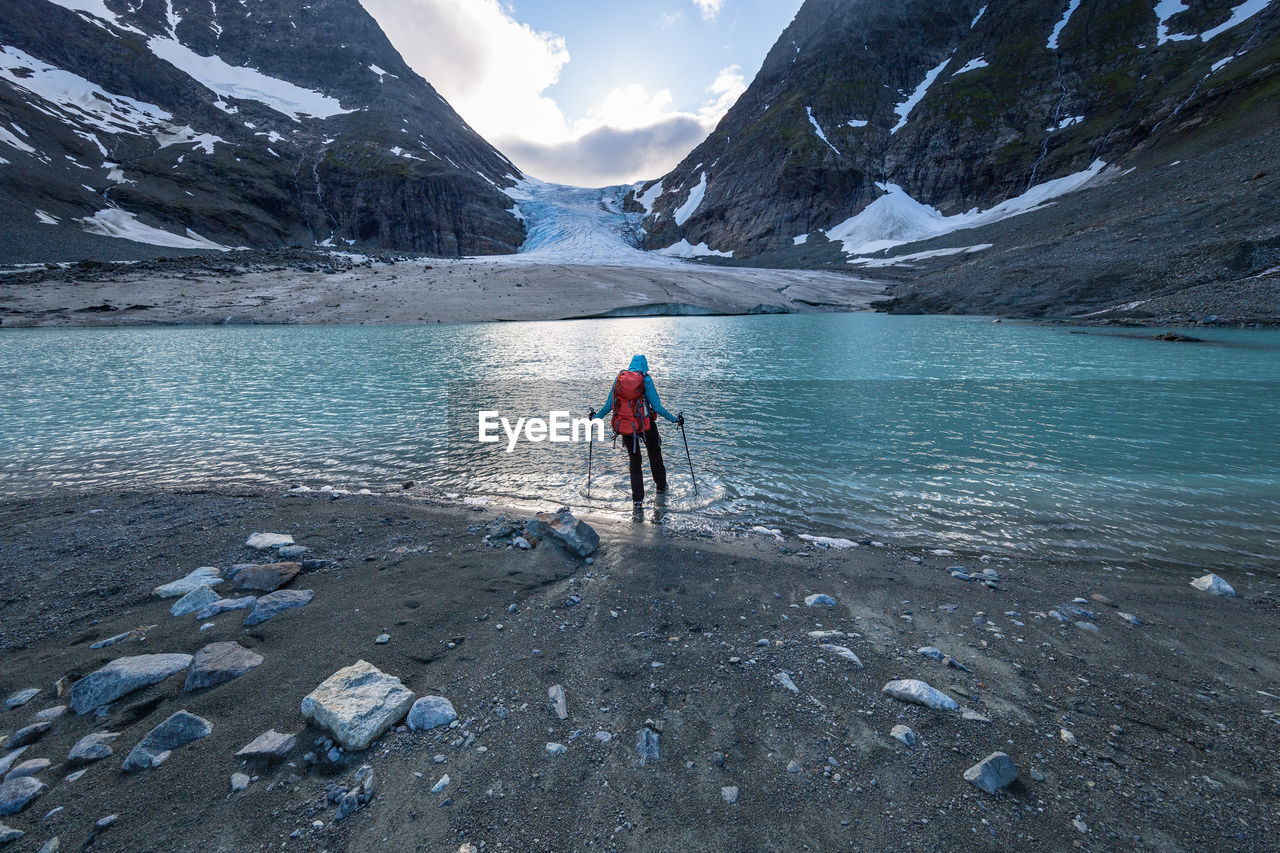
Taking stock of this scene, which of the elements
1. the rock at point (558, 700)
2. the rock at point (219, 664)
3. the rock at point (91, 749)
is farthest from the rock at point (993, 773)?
the rock at point (91, 749)

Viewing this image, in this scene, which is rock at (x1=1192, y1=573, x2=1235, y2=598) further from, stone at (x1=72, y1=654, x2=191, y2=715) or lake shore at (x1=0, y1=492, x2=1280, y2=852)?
stone at (x1=72, y1=654, x2=191, y2=715)

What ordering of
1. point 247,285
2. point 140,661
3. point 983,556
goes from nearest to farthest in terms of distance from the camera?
point 140,661 < point 983,556 < point 247,285

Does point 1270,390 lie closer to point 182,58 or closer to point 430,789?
point 430,789

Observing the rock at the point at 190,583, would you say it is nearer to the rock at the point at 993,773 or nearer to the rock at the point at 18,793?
the rock at the point at 18,793

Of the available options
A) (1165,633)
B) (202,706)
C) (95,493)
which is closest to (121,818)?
(202,706)

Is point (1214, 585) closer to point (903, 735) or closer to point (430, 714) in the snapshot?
point (903, 735)

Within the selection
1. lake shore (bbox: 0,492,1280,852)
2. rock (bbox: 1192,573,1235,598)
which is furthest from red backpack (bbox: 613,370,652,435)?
rock (bbox: 1192,573,1235,598)

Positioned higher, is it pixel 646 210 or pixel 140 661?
pixel 646 210

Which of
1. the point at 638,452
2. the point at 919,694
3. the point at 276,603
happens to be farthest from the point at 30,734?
the point at 638,452
